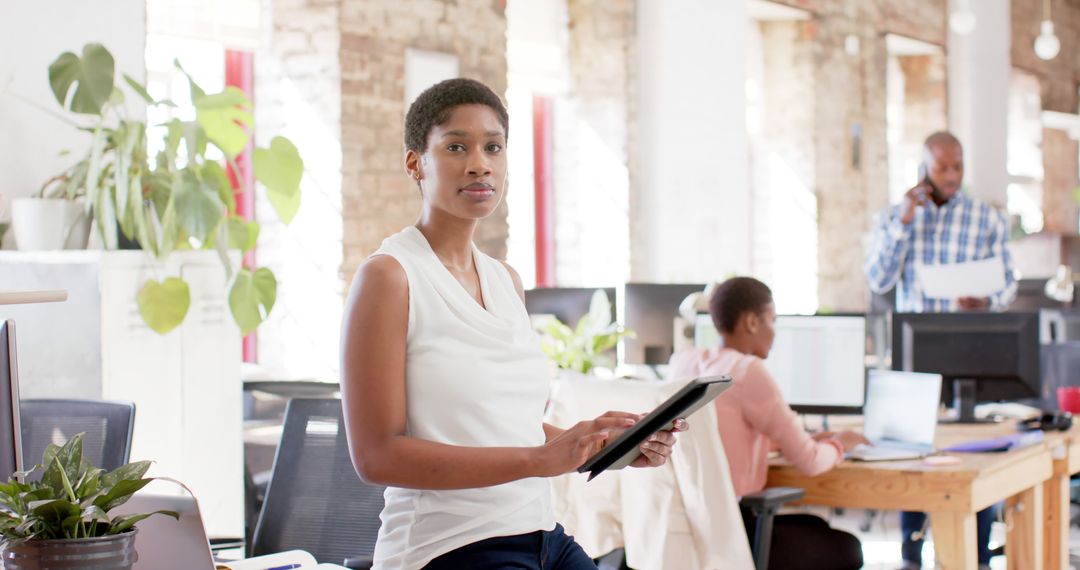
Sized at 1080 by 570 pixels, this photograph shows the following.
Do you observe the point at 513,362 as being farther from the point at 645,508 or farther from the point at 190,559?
the point at 645,508

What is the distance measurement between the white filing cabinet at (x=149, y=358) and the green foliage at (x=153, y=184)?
71 millimetres

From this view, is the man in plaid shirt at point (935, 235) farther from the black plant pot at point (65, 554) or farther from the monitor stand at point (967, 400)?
the black plant pot at point (65, 554)

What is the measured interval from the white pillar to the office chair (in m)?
8.74

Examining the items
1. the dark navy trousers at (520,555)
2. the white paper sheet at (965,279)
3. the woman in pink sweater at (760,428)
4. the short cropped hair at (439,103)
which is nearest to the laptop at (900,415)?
the woman in pink sweater at (760,428)

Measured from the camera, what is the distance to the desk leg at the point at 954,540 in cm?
323

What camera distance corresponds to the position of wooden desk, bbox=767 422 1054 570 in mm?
3238

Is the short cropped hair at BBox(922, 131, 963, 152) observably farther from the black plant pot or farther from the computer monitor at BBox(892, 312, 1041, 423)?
the black plant pot

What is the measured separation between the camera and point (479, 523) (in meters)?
1.72

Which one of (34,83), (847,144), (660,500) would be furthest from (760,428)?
(847,144)

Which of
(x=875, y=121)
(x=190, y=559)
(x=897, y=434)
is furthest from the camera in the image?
(x=875, y=121)

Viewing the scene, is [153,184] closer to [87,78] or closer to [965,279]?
[87,78]

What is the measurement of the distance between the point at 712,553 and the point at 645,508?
206 millimetres

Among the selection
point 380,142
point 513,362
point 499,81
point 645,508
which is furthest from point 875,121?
point 513,362

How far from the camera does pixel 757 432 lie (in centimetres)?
333
